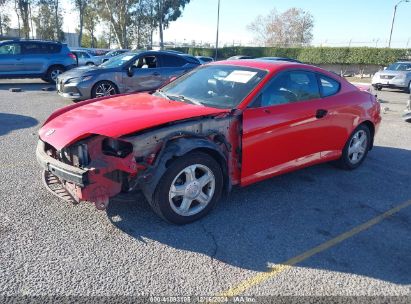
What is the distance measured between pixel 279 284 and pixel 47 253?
192 cm

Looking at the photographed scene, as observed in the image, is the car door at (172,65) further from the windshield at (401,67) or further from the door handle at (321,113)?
the windshield at (401,67)

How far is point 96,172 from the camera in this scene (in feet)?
10.0

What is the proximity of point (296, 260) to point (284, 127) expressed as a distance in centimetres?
160

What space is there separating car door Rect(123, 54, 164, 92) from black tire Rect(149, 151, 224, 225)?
22.9 feet

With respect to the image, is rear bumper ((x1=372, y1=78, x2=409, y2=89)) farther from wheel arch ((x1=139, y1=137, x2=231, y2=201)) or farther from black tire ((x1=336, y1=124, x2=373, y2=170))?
wheel arch ((x1=139, y1=137, x2=231, y2=201))

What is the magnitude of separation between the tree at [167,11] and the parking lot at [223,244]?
49.8m

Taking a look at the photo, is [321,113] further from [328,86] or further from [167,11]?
[167,11]

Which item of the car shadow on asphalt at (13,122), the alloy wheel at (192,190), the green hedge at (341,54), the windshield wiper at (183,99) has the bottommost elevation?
the car shadow on asphalt at (13,122)

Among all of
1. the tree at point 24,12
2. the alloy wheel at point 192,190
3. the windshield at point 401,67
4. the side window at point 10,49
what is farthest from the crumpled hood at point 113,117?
the tree at point 24,12

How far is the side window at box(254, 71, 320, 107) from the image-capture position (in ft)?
13.2

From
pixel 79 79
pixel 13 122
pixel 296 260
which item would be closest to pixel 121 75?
pixel 79 79

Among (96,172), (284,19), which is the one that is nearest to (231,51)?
(284,19)

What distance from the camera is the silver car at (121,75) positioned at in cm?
979

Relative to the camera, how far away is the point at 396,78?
1702 cm
